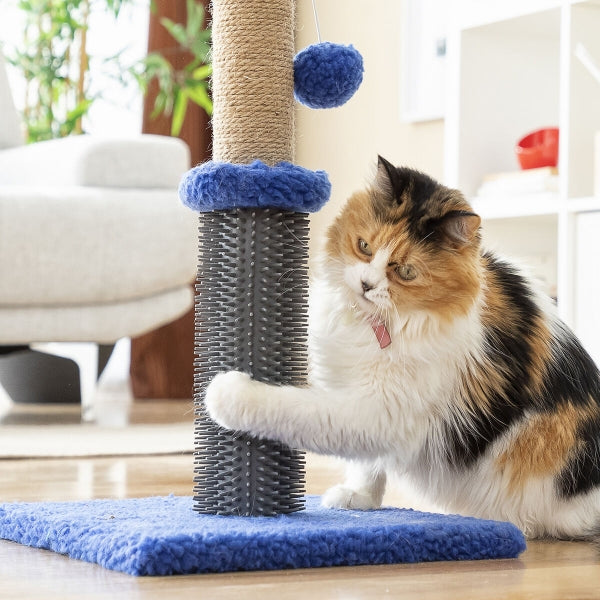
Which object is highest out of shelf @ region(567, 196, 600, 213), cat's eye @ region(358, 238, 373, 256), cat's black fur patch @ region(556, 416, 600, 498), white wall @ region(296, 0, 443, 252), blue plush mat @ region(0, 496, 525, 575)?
white wall @ region(296, 0, 443, 252)

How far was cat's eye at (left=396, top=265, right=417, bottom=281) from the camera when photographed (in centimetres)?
123

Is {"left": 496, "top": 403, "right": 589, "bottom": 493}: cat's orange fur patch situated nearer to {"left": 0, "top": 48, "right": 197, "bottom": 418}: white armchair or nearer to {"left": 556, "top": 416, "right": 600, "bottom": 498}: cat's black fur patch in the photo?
{"left": 556, "top": 416, "right": 600, "bottom": 498}: cat's black fur patch

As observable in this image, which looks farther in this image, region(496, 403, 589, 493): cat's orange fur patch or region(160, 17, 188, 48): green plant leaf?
region(160, 17, 188, 48): green plant leaf

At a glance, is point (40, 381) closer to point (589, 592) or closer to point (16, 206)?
point (16, 206)

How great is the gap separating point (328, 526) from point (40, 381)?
2.07 meters

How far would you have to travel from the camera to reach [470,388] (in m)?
1.27

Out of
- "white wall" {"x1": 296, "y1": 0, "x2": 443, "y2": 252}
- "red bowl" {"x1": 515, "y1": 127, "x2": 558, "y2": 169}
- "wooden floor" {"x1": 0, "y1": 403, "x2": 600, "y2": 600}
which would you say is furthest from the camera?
"white wall" {"x1": 296, "y1": 0, "x2": 443, "y2": 252}

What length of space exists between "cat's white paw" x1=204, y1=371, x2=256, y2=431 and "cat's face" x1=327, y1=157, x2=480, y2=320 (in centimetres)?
19

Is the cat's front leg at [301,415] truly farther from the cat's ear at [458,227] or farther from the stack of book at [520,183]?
the stack of book at [520,183]

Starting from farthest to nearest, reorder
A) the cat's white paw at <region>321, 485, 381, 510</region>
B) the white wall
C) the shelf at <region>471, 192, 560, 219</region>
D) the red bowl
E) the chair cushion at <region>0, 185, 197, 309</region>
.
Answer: the white wall < the chair cushion at <region>0, 185, 197, 309</region> < the red bowl < the shelf at <region>471, 192, 560, 219</region> < the cat's white paw at <region>321, 485, 381, 510</region>

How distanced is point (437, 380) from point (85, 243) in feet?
5.06

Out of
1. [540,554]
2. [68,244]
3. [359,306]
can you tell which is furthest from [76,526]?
[68,244]

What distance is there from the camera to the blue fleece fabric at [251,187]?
1.26m

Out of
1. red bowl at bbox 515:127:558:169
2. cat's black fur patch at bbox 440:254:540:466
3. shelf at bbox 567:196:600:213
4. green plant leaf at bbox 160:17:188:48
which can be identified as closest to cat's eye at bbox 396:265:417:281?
cat's black fur patch at bbox 440:254:540:466
